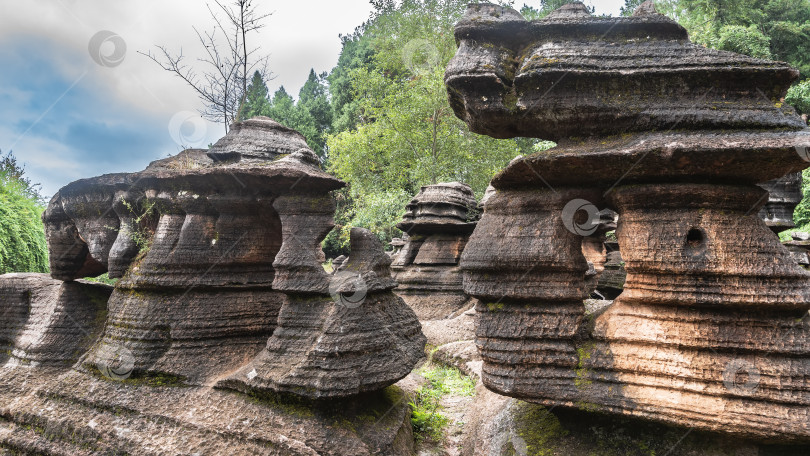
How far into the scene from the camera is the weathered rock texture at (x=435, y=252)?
9867mm

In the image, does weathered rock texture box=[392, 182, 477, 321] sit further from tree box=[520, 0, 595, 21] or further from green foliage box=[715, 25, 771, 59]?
tree box=[520, 0, 595, 21]

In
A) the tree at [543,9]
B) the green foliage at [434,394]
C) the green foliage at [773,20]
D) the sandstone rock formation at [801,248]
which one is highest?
the tree at [543,9]

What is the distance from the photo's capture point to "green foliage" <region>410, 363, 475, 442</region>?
4.73 metres

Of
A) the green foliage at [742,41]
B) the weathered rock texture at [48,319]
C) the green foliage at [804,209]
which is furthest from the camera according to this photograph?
the green foliage at [804,209]

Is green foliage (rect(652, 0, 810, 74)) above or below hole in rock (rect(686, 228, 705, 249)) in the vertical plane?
above

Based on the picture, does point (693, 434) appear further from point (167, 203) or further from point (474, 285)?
point (167, 203)

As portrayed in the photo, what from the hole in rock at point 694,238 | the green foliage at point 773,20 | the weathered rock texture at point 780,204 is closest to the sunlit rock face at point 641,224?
the hole in rock at point 694,238

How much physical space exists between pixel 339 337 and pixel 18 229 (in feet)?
40.1

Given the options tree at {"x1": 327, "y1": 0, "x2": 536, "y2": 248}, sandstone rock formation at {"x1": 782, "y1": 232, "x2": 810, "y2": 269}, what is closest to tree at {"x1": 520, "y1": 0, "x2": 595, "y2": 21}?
tree at {"x1": 327, "y1": 0, "x2": 536, "y2": 248}

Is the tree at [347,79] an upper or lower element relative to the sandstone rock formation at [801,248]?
upper

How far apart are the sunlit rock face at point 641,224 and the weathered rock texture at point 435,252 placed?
6.22 metres

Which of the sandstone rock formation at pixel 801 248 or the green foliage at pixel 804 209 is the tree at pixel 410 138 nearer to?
the sandstone rock formation at pixel 801 248

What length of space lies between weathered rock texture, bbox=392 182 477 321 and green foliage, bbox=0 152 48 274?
9694 millimetres

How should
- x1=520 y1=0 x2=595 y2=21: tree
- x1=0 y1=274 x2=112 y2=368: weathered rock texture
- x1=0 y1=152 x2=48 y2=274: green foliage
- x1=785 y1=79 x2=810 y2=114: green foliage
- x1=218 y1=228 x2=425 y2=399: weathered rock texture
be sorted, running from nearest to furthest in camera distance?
x1=218 y1=228 x2=425 y2=399: weathered rock texture → x1=0 y1=274 x2=112 y2=368: weathered rock texture → x1=0 y1=152 x2=48 y2=274: green foliage → x1=785 y1=79 x2=810 y2=114: green foliage → x1=520 y1=0 x2=595 y2=21: tree
